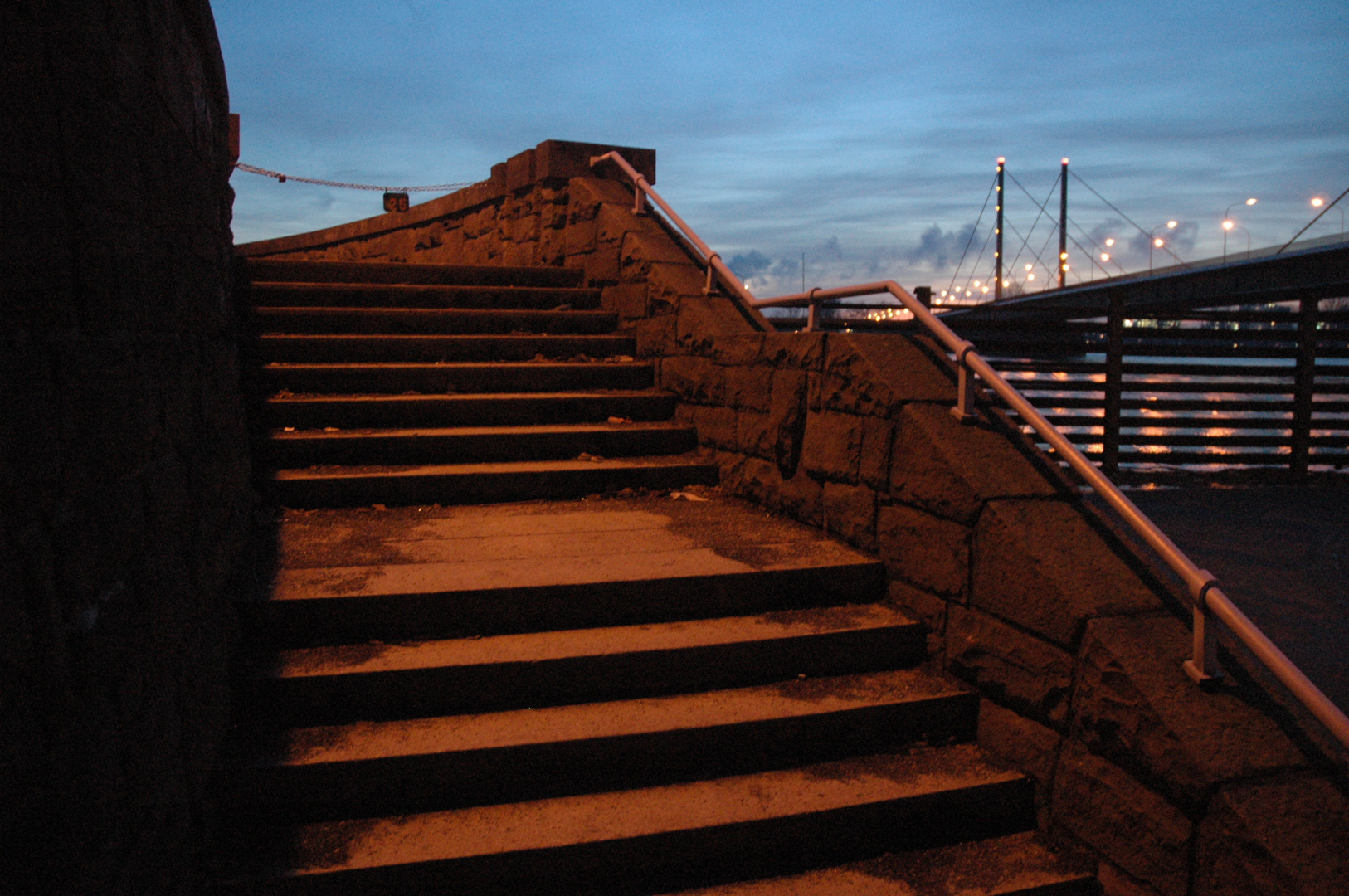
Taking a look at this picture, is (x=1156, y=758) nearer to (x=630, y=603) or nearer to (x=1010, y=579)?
(x=1010, y=579)

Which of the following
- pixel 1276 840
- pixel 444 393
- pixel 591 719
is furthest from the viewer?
pixel 444 393

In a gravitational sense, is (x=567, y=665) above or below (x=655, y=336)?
below

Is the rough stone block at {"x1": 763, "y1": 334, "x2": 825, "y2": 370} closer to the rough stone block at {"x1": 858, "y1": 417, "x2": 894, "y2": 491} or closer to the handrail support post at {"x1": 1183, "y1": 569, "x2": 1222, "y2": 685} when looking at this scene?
the rough stone block at {"x1": 858, "y1": 417, "x2": 894, "y2": 491}

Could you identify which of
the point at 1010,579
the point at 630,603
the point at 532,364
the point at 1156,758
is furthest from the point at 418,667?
the point at 532,364

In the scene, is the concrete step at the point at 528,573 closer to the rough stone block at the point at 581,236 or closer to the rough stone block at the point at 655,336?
the rough stone block at the point at 655,336

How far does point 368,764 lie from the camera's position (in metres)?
2.48

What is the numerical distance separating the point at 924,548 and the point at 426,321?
406cm

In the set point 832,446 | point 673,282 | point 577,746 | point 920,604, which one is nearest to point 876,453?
point 832,446

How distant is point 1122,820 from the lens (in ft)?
7.78

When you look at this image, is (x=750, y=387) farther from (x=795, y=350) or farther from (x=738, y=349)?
(x=795, y=350)

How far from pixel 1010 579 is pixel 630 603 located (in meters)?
1.40

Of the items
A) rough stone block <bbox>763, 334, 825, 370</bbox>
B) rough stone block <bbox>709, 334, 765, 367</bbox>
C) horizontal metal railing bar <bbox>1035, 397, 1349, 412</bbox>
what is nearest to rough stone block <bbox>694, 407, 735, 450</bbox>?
rough stone block <bbox>709, 334, 765, 367</bbox>

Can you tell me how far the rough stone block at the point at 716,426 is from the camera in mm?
4785

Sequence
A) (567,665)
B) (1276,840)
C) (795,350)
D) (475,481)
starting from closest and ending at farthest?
(1276,840)
(567,665)
(795,350)
(475,481)
